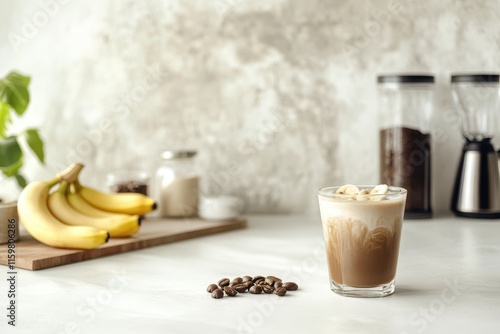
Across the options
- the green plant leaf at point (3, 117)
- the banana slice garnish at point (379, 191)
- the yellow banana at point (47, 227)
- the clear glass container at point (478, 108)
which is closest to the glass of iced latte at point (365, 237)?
the banana slice garnish at point (379, 191)

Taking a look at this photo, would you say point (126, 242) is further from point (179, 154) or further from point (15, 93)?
point (15, 93)

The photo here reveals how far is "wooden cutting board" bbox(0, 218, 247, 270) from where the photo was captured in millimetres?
1396

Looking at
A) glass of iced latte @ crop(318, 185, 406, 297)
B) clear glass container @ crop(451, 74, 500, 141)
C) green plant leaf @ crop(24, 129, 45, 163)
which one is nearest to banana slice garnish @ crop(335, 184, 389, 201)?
glass of iced latte @ crop(318, 185, 406, 297)

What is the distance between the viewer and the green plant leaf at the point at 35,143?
6.73 feet

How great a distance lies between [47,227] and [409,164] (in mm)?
984

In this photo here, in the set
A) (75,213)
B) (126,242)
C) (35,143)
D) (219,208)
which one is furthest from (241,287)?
(35,143)

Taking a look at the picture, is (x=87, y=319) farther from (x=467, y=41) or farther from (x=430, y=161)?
(x=467, y=41)

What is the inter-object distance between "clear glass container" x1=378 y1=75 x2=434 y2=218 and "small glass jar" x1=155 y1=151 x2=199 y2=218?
0.55 metres

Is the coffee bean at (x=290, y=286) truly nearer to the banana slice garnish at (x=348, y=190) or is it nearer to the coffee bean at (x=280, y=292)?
the coffee bean at (x=280, y=292)

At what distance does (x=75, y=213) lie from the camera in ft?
5.29

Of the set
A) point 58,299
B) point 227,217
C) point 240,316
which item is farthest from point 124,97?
point 240,316

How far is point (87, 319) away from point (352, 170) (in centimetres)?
120

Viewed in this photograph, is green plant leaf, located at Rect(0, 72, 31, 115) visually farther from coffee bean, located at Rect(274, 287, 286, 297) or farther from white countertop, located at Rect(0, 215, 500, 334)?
coffee bean, located at Rect(274, 287, 286, 297)

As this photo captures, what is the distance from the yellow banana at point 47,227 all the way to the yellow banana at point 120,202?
0.48 feet
